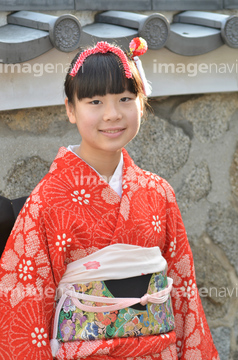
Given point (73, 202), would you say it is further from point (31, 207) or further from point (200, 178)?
point (200, 178)

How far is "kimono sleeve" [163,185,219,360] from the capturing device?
2.06 metres

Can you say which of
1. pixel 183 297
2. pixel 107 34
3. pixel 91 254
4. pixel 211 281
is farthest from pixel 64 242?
pixel 211 281

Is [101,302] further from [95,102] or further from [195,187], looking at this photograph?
[195,187]

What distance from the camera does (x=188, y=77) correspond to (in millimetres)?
2574

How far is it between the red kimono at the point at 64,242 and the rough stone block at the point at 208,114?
783mm

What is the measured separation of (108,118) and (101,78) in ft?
0.44

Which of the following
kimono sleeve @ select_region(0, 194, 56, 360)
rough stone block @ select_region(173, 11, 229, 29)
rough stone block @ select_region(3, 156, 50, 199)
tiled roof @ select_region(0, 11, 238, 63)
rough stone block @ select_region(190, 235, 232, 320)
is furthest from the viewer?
rough stone block @ select_region(190, 235, 232, 320)

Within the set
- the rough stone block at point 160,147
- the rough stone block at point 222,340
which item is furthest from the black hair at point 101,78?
the rough stone block at point 222,340

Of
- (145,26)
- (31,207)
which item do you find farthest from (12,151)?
(145,26)

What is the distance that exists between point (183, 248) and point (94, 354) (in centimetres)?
55

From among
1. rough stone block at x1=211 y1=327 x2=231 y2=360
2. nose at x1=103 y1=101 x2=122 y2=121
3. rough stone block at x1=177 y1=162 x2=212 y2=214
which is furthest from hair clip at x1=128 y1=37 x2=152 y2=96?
rough stone block at x1=211 y1=327 x2=231 y2=360

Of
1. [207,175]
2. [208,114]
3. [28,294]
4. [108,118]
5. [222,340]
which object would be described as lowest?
[222,340]

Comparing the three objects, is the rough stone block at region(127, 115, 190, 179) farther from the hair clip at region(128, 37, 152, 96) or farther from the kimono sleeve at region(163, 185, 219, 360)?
the hair clip at region(128, 37, 152, 96)

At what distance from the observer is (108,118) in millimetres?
1800
